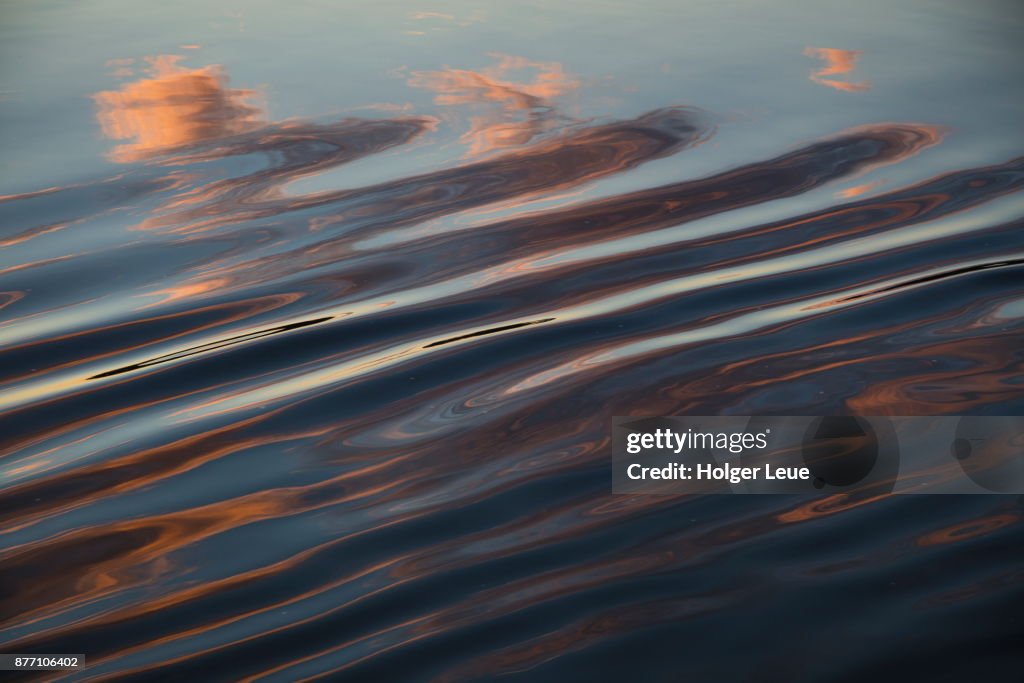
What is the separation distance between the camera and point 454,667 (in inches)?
29.0

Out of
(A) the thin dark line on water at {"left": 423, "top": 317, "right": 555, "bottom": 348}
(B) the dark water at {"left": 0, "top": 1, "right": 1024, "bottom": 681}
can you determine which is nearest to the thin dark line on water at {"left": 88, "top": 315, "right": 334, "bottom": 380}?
(B) the dark water at {"left": 0, "top": 1, "right": 1024, "bottom": 681}

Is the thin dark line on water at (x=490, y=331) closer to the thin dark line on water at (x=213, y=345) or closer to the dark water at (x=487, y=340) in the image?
the dark water at (x=487, y=340)

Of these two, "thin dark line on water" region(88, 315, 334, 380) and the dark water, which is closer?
the dark water

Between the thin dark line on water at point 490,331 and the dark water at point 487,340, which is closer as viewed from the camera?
the dark water at point 487,340

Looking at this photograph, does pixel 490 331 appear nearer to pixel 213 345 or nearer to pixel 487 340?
pixel 487 340

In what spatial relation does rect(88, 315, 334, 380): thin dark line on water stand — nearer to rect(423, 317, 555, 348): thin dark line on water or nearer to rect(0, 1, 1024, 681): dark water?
rect(0, 1, 1024, 681): dark water

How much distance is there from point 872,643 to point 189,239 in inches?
40.2

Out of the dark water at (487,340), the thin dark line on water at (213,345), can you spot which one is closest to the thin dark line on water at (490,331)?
the dark water at (487,340)

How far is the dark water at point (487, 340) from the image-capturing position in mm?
782

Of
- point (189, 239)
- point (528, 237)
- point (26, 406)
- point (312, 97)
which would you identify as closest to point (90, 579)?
point (26, 406)

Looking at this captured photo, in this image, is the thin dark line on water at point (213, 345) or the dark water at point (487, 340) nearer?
the dark water at point (487, 340)

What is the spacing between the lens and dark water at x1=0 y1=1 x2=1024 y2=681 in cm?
78

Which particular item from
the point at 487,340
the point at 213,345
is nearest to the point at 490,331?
the point at 487,340

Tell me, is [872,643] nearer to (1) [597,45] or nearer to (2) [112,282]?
(2) [112,282]
